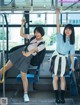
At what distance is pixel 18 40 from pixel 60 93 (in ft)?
6.13

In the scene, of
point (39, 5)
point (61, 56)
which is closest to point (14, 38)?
point (61, 56)

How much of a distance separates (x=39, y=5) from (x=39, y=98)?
2.03 m

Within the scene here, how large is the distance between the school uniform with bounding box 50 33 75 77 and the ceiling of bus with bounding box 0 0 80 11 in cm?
59

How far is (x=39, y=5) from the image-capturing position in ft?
17.2

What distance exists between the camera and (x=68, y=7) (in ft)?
17.1

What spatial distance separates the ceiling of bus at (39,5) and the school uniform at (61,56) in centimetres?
59

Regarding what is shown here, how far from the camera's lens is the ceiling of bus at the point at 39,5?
5.17m

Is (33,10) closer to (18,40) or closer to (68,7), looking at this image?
(68,7)

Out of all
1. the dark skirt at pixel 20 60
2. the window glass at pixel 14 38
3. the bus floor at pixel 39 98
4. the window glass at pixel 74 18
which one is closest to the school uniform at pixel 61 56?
the dark skirt at pixel 20 60

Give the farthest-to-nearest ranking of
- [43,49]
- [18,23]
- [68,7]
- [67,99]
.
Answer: [18,23], [67,99], [43,49], [68,7]

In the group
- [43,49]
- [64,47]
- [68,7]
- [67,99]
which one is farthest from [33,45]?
[67,99]

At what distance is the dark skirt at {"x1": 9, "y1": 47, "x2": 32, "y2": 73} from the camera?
5625 mm

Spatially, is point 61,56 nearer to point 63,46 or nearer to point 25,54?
point 63,46

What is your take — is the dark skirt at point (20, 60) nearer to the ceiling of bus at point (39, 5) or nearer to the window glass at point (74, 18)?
the ceiling of bus at point (39, 5)
